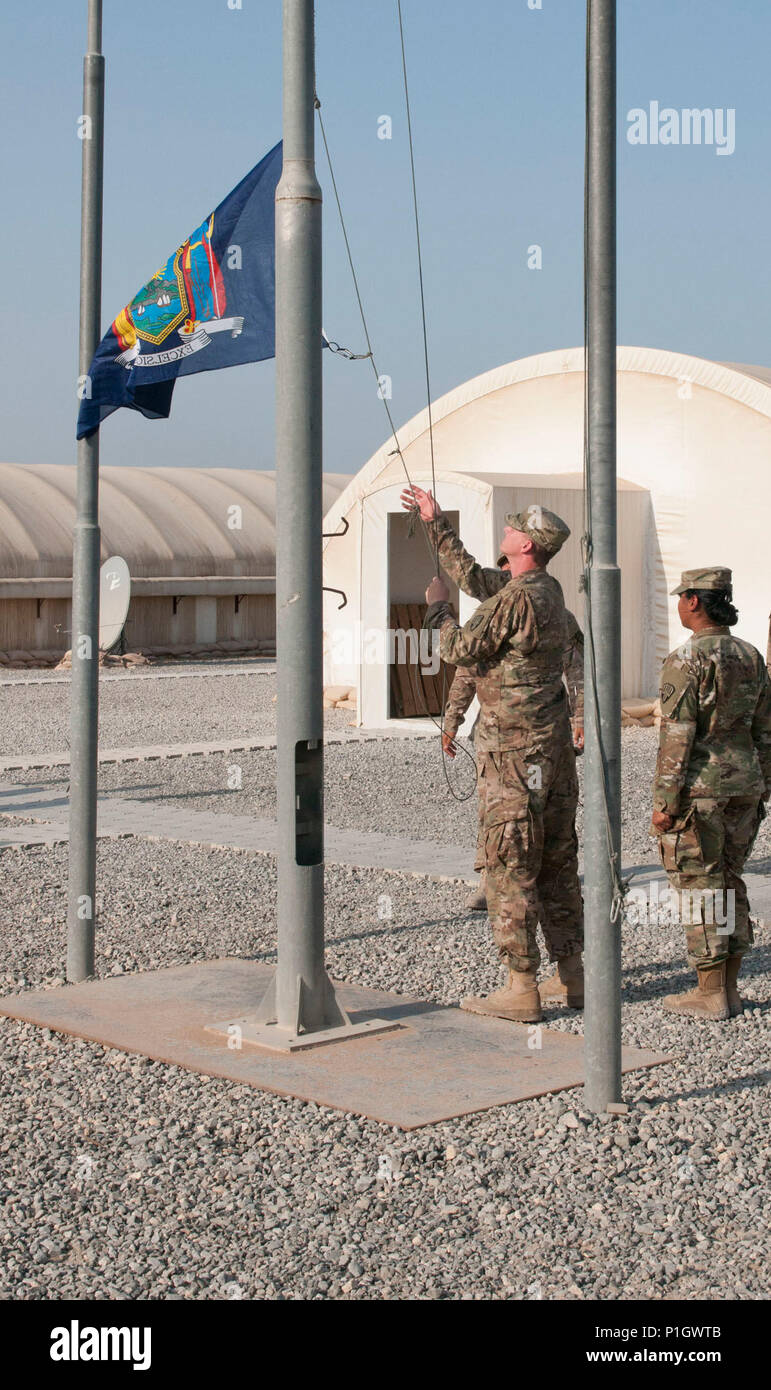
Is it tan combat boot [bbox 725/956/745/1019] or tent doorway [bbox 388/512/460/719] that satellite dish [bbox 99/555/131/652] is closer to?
tent doorway [bbox 388/512/460/719]

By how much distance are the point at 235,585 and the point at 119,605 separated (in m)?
7.02

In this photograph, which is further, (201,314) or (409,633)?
(409,633)

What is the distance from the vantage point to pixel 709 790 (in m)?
6.51

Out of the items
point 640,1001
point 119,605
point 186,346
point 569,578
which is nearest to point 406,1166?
point 640,1001

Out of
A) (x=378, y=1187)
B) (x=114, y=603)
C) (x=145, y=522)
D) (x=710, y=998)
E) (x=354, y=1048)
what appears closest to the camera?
(x=378, y=1187)

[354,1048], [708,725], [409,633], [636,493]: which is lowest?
[354,1048]

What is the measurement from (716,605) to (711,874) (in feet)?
3.61

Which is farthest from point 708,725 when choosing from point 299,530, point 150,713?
point 150,713

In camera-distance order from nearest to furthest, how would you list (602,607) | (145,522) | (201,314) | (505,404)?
(602,607) < (201,314) < (505,404) < (145,522)

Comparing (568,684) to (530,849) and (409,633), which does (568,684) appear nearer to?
(530,849)

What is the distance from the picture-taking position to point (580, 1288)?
3955mm

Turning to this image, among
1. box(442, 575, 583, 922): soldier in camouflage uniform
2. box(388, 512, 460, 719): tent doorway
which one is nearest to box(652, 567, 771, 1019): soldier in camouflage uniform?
box(442, 575, 583, 922): soldier in camouflage uniform

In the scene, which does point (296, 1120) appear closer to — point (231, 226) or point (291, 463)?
point (291, 463)

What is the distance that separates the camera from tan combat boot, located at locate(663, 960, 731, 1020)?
652cm
